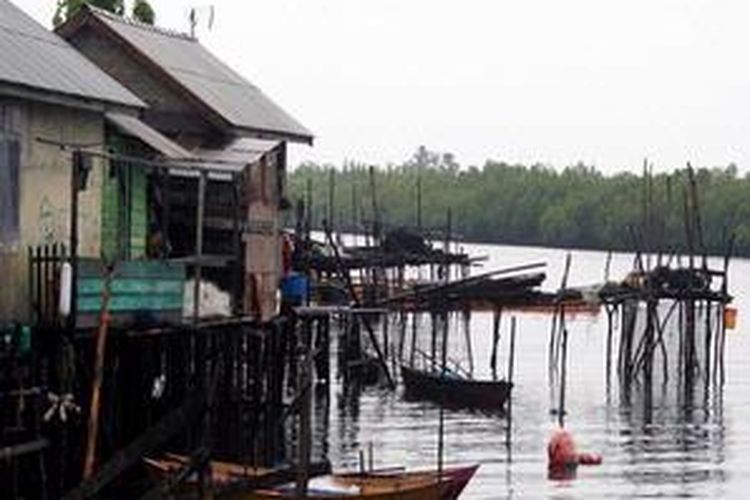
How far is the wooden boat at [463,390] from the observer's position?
4562 cm

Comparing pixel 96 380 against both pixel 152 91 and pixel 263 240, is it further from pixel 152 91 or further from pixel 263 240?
pixel 263 240

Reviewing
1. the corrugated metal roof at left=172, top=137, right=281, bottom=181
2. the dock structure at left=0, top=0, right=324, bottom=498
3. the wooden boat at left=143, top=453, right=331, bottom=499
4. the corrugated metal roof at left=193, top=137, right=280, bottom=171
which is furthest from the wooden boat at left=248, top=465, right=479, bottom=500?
the corrugated metal roof at left=193, top=137, right=280, bottom=171

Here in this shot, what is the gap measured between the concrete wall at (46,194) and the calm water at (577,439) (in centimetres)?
1116

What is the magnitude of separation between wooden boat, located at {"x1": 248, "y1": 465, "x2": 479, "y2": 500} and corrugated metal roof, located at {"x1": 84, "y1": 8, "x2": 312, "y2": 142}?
264 inches

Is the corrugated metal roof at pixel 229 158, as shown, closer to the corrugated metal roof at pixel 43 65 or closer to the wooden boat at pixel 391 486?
the corrugated metal roof at pixel 43 65

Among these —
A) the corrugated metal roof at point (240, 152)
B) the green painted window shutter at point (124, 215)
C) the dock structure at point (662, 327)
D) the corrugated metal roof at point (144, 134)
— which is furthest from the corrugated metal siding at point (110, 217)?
the dock structure at point (662, 327)

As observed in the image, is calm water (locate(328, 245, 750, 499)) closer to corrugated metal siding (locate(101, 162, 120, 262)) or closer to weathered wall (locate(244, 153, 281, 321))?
weathered wall (locate(244, 153, 281, 321))

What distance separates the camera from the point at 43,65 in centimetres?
→ 2286

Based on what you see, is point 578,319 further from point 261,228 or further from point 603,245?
point 261,228

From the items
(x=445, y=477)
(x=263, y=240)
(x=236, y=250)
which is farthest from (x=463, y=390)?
(x=236, y=250)

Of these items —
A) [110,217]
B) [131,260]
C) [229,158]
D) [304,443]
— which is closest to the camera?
[304,443]

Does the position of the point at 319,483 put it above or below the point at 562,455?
above

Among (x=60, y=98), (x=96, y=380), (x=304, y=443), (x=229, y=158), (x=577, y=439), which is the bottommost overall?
(x=577, y=439)

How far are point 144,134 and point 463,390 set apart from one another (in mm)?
21602
